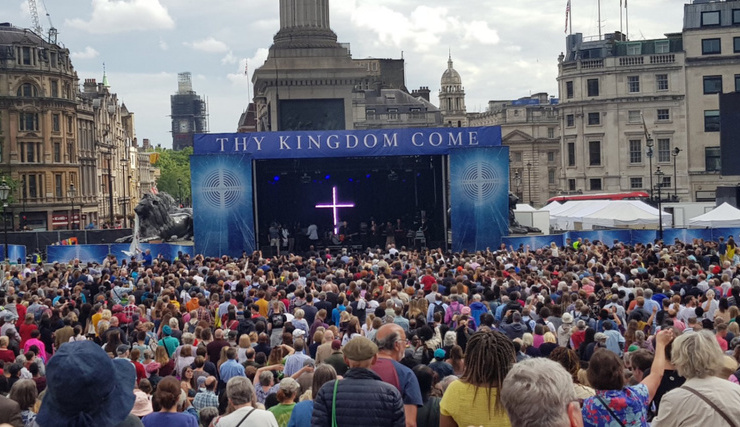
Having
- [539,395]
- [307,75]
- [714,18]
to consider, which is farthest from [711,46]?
[539,395]

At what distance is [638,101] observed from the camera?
81.2 metres

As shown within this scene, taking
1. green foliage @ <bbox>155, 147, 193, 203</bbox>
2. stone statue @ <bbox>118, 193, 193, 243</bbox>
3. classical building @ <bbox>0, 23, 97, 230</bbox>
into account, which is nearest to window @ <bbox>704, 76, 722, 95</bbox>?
stone statue @ <bbox>118, 193, 193, 243</bbox>

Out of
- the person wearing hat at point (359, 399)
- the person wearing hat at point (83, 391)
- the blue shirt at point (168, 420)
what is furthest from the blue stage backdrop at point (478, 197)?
the person wearing hat at point (83, 391)

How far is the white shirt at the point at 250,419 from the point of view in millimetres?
7629

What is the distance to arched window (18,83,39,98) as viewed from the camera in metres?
80.9

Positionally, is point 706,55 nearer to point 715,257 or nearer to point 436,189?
point 436,189

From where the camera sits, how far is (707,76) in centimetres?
7994

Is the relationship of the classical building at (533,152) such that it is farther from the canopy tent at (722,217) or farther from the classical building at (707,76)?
the canopy tent at (722,217)

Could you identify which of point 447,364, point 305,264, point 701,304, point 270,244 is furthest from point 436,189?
point 447,364

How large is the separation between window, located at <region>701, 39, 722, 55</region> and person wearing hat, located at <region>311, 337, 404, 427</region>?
78547mm

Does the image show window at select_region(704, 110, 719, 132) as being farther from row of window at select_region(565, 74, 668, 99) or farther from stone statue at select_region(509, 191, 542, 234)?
stone statue at select_region(509, 191, 542, 234)

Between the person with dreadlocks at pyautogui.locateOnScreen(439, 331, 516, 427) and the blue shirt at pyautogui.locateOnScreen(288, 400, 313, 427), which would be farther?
the blue shirt at pyautogui.locateOnScreen(288, 400, 313, 427)

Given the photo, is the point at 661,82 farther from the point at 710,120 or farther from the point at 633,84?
the point at 710,120

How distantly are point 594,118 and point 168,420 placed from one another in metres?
77.8
